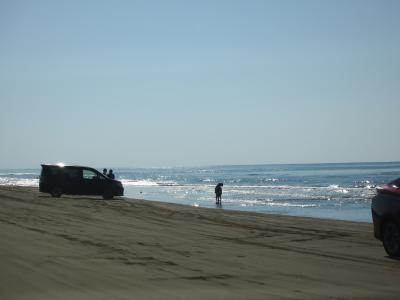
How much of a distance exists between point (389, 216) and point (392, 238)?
38 cm

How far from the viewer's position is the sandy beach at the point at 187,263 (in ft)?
21.6

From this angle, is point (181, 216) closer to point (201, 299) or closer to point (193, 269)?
point (193, 269)

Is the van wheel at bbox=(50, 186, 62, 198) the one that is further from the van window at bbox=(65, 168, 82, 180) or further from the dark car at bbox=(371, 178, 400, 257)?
the dark car at bbox=(371, 178, 400, 257)

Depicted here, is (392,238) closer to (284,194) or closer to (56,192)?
(56,192)

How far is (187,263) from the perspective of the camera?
8.54 m

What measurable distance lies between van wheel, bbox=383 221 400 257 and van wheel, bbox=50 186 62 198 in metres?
20.7

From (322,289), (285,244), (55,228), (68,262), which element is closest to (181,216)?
(55,228)

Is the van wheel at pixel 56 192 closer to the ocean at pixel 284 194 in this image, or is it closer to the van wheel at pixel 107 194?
the van wheel at pixel 107 194

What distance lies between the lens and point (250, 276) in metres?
7.61

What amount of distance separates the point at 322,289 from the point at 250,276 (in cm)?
112

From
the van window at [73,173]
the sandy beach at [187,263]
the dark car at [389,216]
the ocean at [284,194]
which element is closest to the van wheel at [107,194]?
the van window at [73,173]

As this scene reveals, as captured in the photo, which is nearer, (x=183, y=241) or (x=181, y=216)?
(x=183, y=241)

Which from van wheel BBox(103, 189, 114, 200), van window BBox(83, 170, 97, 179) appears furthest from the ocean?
van window BBox(83, 170, 97, 179)

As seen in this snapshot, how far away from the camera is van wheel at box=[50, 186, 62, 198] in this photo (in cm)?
2802
